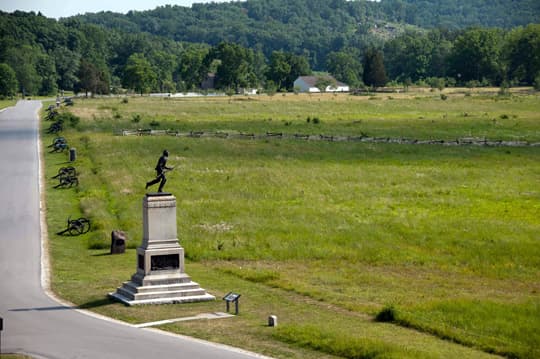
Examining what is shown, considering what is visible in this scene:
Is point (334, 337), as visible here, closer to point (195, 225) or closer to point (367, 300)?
point (367, 300)

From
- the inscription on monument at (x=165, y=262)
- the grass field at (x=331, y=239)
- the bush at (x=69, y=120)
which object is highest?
the bush at (x=69, y=120)

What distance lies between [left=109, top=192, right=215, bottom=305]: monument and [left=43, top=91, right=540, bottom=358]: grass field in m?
0.67

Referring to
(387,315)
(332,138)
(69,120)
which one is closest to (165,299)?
(387,315)

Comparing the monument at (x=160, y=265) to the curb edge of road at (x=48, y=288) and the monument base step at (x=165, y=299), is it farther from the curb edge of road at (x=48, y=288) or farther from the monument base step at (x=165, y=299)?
the curb edge of road at (x=48, y=288)

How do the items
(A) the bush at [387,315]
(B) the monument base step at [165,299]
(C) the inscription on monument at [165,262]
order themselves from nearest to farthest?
(A) the bush at [387,315], (B) the monument base step at [165,299], (C) the inscription on monument at [165,262]

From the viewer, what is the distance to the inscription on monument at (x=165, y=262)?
31.1 meters

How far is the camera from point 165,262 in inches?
1233

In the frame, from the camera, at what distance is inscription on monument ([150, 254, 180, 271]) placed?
102ft

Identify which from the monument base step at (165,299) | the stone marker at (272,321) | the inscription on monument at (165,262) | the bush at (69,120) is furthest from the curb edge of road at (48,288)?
the bush at (69,120)

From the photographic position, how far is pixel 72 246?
42438 millimetres

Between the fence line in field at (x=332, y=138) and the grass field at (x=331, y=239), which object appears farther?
the fence line in field at (x=332, y=138)

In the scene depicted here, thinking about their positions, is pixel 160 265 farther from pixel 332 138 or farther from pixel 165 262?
pixel 332 138

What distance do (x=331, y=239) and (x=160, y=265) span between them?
14.0m

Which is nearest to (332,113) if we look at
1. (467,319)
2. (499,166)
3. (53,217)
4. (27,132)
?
(27,132)
